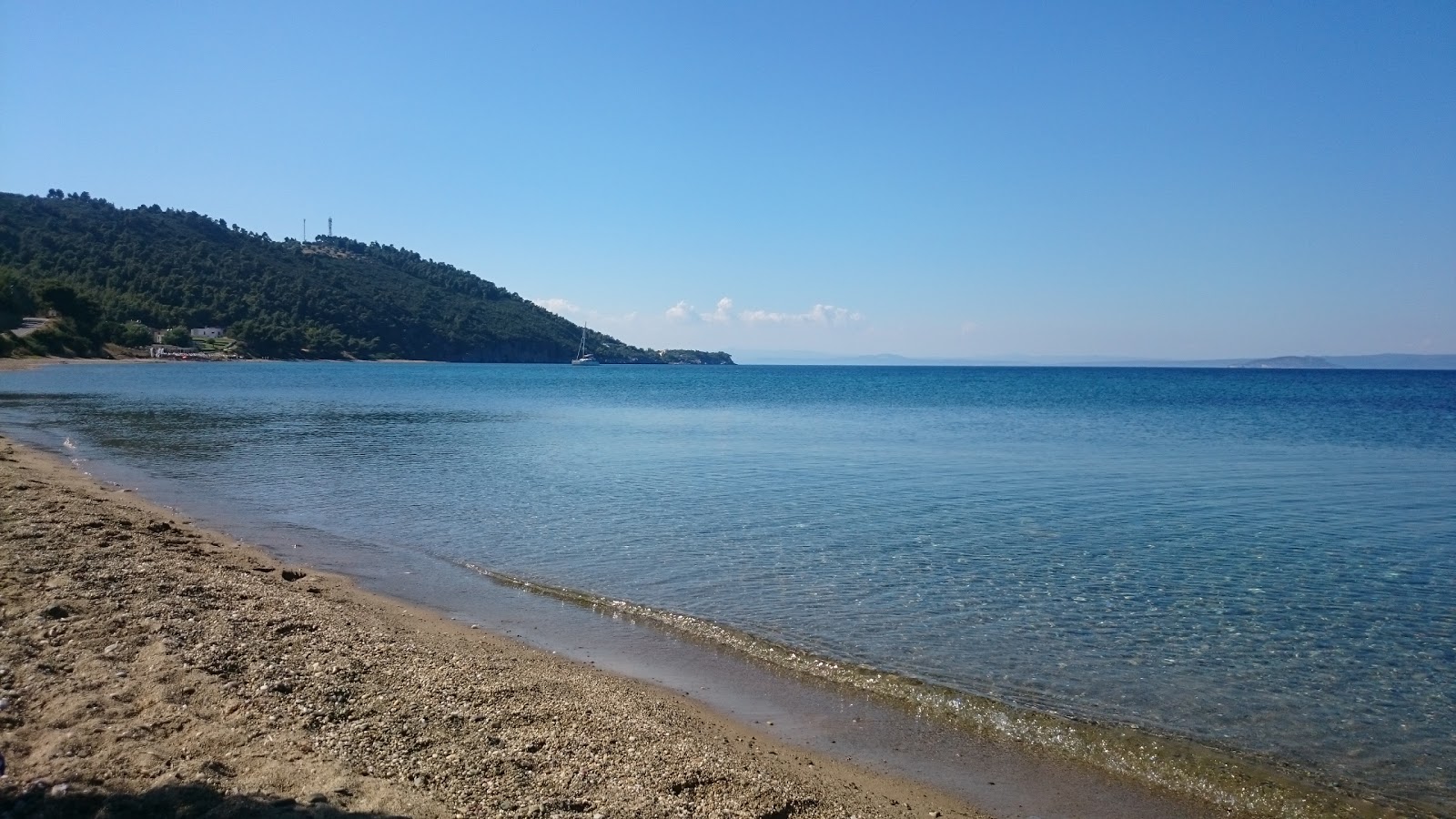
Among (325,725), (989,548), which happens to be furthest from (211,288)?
(325,725)

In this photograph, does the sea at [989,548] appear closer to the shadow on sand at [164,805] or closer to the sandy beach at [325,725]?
the sandy beach at [325,725]

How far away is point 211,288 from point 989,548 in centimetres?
15441

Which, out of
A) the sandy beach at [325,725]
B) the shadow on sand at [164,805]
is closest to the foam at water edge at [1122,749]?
the sandy beach at [325,725]

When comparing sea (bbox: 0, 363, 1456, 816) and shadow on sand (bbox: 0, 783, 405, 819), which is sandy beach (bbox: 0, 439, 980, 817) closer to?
shadow on sand (bbox: 0, 783, 405, 819)

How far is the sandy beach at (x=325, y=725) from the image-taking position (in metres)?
5.07

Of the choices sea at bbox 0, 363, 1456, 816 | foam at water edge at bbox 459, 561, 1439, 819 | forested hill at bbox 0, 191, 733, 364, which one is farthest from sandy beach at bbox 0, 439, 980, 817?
forested hill at bbox 0, 191, 733, 364

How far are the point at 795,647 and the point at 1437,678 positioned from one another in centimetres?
647

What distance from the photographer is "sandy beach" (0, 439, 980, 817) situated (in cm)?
507

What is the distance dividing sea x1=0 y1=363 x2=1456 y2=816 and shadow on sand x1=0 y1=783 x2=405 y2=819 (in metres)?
5.27

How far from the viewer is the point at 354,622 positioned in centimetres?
923

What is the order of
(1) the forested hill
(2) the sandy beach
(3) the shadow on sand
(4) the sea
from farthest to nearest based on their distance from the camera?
(1) the forested hill, (4) the sea, (2) the sandy beach, (3) the shadow on sand

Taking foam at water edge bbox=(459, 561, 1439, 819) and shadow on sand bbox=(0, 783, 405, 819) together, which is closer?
shadow on sand bbox=(0, 783, 405, 819)

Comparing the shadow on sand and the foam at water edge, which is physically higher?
the shadow on sand

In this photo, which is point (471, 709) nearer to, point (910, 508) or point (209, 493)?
point (910, 508)
